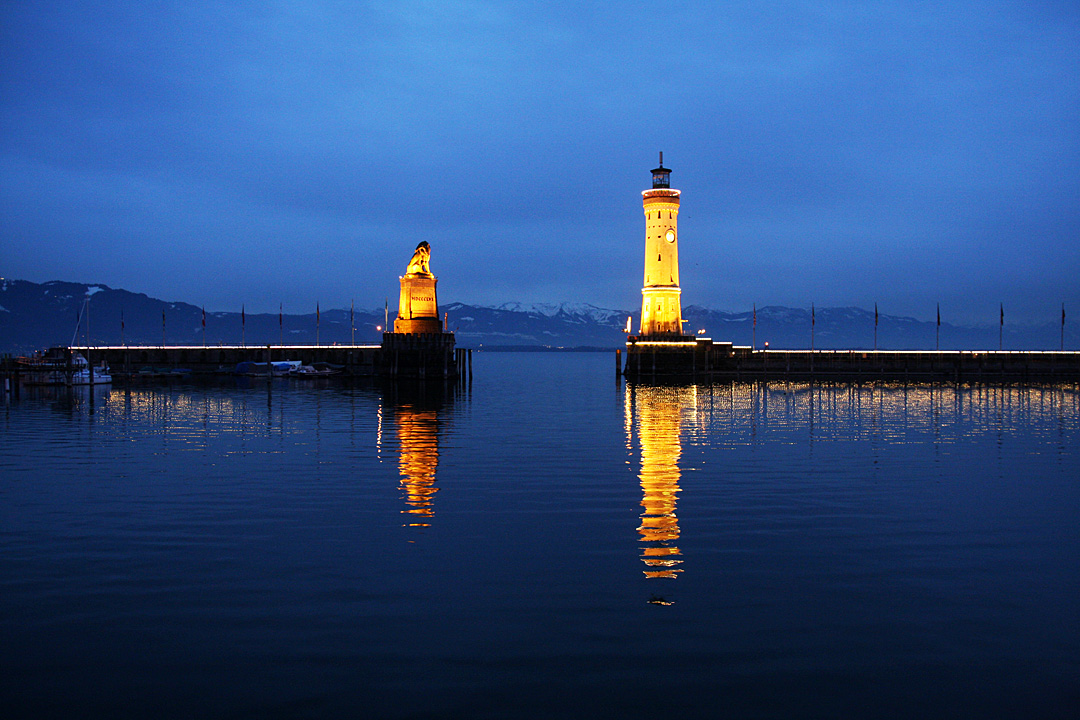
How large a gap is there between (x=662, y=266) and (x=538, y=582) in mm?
93902

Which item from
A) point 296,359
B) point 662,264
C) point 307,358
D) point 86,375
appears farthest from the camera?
point 307,358

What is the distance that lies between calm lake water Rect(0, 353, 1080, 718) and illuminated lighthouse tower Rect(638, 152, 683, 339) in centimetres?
7250

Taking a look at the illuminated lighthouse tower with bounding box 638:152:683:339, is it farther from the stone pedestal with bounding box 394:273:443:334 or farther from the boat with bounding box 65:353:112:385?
the boat with bounding box 65:353:112:385

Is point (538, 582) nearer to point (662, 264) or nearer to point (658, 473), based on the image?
point (658, 473)

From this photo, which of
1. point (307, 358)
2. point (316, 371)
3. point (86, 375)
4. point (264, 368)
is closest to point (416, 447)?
point (86, 375)

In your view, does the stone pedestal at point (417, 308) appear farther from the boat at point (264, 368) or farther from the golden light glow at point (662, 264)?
the golden light glow at point (662, 264)

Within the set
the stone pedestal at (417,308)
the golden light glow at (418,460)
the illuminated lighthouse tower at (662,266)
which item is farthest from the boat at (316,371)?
the golden light glow at (418,460)

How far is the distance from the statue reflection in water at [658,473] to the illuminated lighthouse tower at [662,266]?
39383mm

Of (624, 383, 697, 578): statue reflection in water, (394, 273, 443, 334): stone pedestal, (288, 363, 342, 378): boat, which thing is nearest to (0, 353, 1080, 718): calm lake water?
(624, 383, 697, 578): statue reflection in water

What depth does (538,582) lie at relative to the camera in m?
15.3

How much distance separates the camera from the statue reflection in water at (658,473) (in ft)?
56.2

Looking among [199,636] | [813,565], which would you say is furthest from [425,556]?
[813,565]

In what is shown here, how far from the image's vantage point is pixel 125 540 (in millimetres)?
18344

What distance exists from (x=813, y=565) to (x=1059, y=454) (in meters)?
23.3
